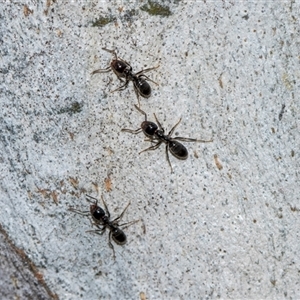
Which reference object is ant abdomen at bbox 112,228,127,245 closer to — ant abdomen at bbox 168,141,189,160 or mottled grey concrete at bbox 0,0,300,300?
mottled grey concrete at bbox 0,0,300,300

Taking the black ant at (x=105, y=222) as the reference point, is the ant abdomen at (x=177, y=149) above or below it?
above

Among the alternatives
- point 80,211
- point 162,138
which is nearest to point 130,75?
point 162,138

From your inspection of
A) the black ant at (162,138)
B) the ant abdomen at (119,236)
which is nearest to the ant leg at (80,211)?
the ant abdomen at (119,236)

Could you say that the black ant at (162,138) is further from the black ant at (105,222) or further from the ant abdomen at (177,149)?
the black ant at (105,222)

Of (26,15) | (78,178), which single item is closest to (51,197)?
(78,178)

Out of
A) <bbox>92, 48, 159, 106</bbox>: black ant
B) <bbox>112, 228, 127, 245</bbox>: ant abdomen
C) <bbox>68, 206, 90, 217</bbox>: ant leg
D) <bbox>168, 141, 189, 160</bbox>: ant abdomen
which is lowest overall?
<bbox>112, 228, 127, 245</bbox>: ant abdomen

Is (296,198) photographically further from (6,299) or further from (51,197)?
(6,299)

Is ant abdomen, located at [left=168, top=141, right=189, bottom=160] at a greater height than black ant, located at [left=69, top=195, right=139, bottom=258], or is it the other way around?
ant abdomen, located at [left=168, top=141, right=189, bottom=160]

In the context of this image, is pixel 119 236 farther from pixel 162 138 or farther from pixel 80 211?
pixel 162 138

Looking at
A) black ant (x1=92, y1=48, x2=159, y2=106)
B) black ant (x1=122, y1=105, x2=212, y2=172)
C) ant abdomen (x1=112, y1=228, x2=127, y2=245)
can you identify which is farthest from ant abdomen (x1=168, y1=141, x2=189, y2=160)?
ant abdomen (x1=112, y1=228, x2=127, y2=245)
